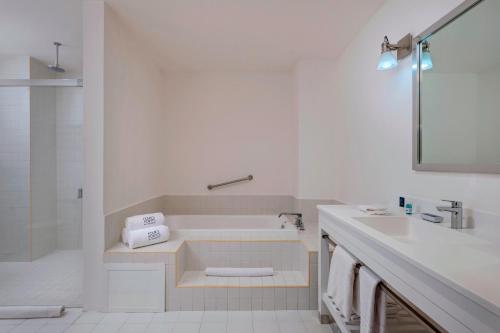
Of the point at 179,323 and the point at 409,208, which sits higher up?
the point at 409,208

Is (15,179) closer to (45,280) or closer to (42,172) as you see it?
(42,172)

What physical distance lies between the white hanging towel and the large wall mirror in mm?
2139

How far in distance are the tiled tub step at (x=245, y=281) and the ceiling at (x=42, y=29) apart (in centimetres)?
240

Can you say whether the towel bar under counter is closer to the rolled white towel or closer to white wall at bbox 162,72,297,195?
the rolled white towel

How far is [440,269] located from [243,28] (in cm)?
239

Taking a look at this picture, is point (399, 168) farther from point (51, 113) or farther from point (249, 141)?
point (51, 113)

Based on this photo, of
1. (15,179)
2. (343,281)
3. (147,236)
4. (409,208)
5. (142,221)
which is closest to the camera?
(343,281)

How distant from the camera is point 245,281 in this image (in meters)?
2.41

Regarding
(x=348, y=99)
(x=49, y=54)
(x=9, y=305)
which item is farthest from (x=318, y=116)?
(x=9, y=305)

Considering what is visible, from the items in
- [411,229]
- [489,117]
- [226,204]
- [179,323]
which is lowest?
[179,323]

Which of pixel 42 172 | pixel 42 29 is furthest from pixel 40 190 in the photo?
pixel 42 29

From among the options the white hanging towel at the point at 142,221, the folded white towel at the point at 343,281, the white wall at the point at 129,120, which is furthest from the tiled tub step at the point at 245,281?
the white wall at the point at 129,120

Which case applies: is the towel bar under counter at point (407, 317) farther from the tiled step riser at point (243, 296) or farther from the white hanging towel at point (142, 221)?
the white hanging towel at point (142, 221)

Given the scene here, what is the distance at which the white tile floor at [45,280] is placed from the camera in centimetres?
240
